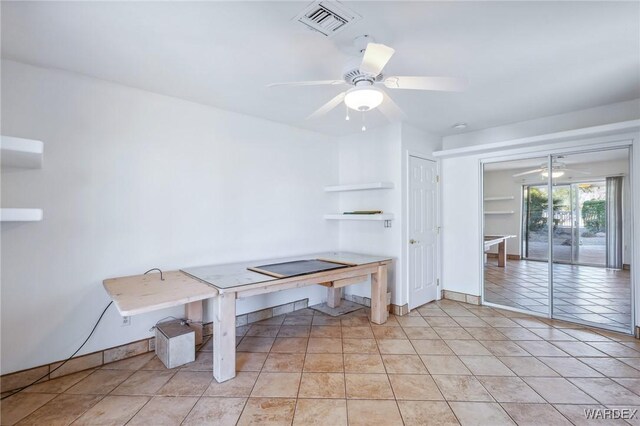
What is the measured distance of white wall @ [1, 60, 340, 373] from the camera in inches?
85.7

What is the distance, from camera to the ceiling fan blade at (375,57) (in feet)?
5.05

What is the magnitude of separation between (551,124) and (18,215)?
502cm

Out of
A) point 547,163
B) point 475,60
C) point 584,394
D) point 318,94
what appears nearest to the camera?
point 584,394

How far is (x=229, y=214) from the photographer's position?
3.27m

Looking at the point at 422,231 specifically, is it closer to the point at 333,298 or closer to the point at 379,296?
the point at 379,296

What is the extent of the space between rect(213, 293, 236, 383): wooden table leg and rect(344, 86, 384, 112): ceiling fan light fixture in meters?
1.66

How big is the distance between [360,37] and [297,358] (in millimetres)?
2572

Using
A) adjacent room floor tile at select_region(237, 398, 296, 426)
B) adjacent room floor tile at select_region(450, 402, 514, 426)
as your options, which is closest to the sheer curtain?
adjacent room floor tile at select_region(450, 402, 514, 426)

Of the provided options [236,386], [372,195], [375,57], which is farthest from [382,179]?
[236,386]

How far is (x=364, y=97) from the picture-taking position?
A: 1.97m

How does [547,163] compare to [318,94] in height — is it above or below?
below

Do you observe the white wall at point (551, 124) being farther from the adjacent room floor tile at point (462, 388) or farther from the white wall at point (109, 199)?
the adjacent room floor tile at point (462, 388)

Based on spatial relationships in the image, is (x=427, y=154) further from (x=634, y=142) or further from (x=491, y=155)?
(x=634, y=142)

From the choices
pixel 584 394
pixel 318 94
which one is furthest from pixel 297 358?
pixel 318 94
